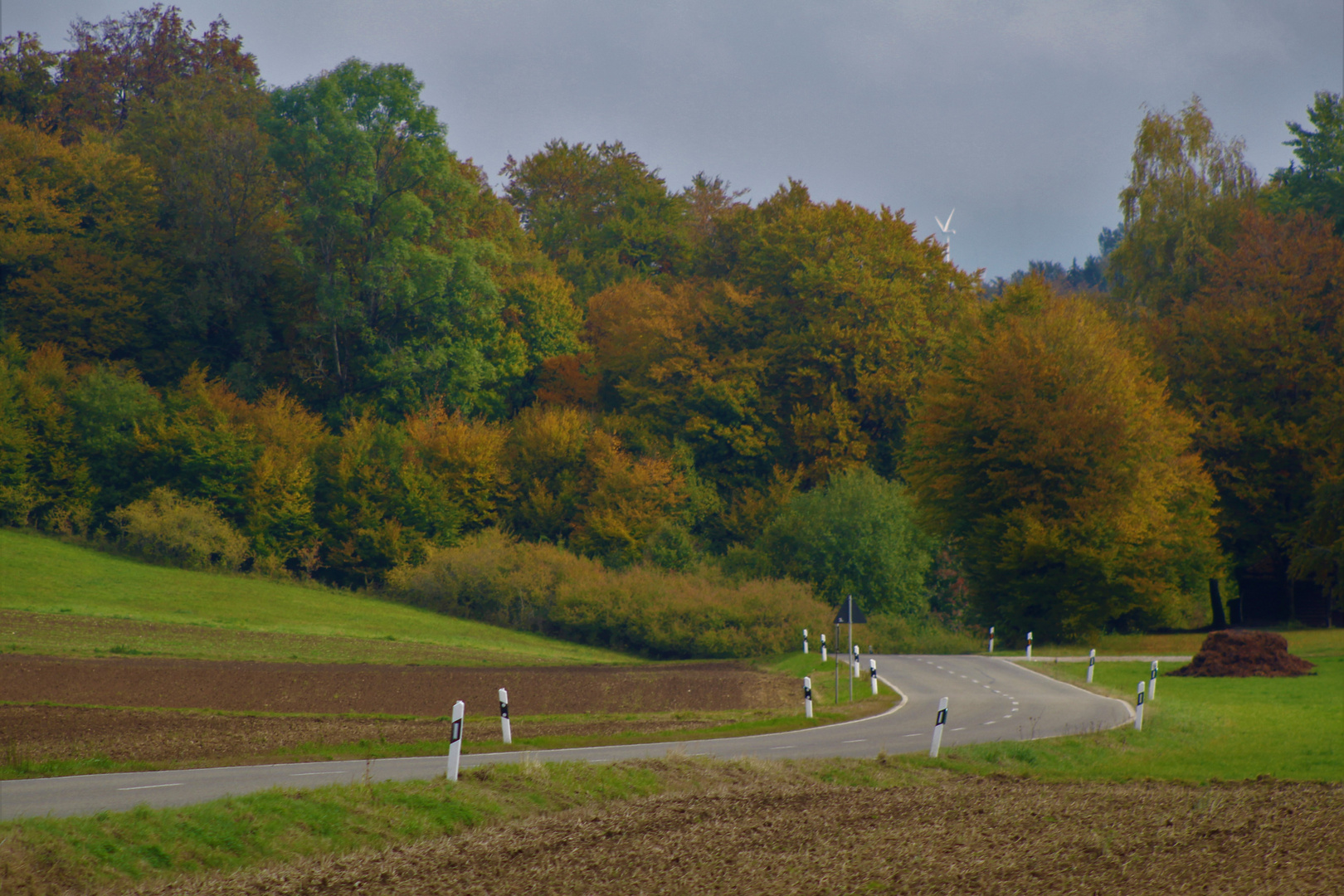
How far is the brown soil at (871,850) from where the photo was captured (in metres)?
9.52

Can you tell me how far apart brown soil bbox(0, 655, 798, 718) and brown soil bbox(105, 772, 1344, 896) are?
11282 mm

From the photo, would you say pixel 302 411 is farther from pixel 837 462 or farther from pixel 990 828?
pixel 990 828

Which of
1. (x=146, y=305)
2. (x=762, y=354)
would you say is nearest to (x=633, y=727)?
→ (x=762, y=354)

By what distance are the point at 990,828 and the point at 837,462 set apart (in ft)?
150

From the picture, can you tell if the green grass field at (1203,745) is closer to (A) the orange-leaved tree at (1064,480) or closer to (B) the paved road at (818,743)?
(B) the paved road at (818,743)

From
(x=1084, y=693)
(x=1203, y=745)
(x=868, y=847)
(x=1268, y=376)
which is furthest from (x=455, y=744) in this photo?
(x=1268, y=376)

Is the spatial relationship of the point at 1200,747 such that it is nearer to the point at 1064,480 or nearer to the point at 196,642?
the point at 1064,480

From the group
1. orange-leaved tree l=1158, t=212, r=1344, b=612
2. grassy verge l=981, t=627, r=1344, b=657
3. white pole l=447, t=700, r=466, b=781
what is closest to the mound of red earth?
grassy verge l=981, t=627, r=1344, b=657

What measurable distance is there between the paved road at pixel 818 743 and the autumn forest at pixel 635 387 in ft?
42.3

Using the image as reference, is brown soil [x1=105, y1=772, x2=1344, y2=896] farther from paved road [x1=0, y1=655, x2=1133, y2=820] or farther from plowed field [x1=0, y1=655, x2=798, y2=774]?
plowed field [x1=0, y1=655, x2=798, y2=774]

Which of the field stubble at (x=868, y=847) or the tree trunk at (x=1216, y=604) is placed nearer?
the field stubble at (x=868, y=847)

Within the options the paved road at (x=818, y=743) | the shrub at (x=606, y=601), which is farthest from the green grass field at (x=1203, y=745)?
the shrub at (x=606, y=601)

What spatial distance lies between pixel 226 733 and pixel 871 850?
10.4 metres

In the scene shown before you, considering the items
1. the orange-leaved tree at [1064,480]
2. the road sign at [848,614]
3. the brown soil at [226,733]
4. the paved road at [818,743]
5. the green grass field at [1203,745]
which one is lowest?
the brown soil at [226,733]
